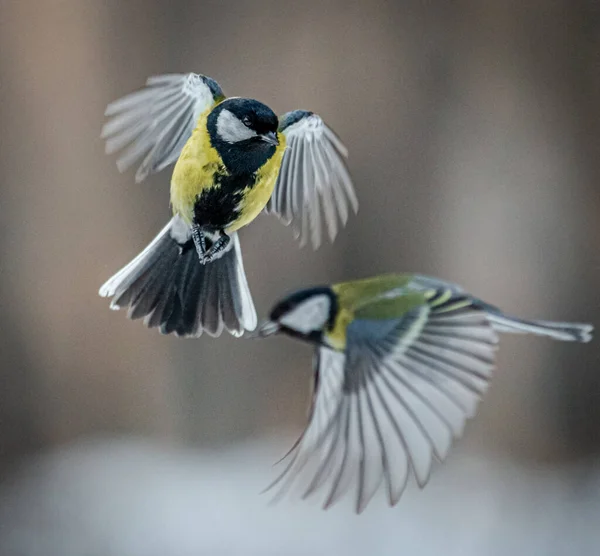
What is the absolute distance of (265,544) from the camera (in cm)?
135

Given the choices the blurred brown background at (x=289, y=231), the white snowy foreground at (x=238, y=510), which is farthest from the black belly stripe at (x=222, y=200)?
the white snowy foreground at (x=238, y=510)

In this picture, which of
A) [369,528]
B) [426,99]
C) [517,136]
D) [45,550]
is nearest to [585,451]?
[369,528]

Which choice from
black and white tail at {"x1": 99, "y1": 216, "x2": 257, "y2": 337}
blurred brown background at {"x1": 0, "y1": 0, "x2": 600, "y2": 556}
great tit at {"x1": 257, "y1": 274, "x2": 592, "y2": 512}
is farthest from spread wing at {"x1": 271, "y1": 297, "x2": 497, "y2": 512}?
blurred brown background at {"x1": 0, "y1": 0, "x2": 600, "y2": 556}

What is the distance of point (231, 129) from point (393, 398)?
165 mm

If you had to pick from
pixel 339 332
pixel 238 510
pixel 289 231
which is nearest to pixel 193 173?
pixel 339 332

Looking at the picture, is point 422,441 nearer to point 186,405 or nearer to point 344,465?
point 344,465

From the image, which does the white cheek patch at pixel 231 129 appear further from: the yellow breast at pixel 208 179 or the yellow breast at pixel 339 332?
the yellow breast at pixel 339 332

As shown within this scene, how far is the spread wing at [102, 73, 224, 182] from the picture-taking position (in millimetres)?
480

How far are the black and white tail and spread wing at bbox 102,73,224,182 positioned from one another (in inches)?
1.9

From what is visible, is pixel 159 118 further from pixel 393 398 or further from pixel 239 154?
pixel 393 398

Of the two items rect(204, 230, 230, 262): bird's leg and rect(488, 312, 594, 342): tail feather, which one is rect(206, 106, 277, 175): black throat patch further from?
rect(488, 312, 594, 342): tail feather

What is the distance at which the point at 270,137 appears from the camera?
Answer: 1.36ft

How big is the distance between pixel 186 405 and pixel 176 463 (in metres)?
0.11

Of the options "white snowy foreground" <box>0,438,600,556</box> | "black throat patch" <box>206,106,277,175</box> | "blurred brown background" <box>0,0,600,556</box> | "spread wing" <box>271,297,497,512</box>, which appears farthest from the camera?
"white snowy foreground" <box>0,438,600,556</box>
